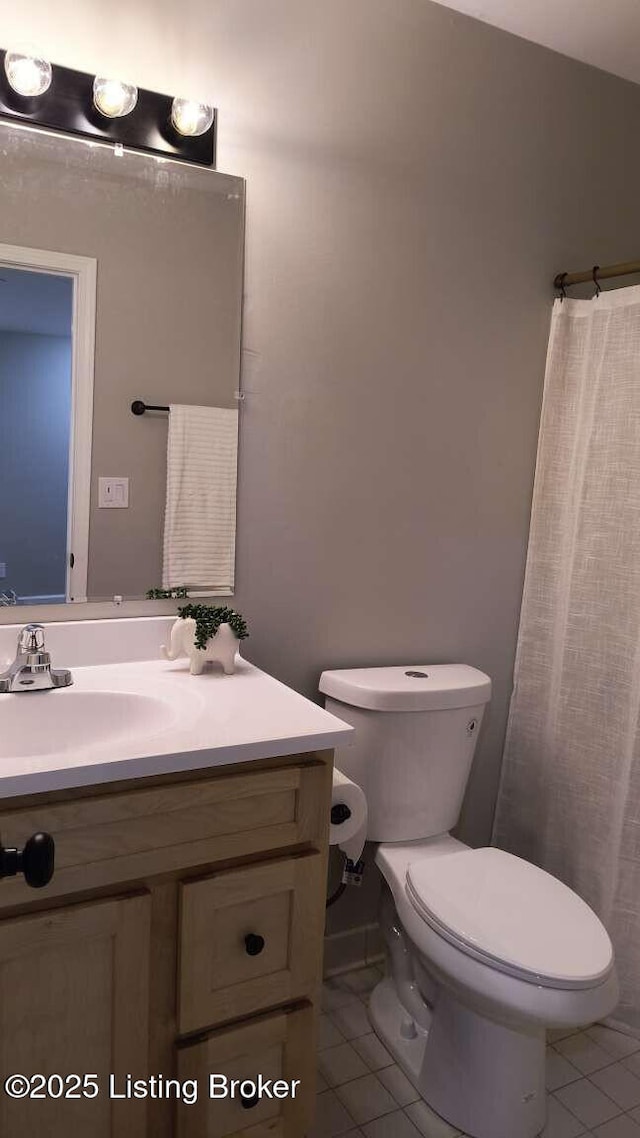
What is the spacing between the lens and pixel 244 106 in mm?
1577

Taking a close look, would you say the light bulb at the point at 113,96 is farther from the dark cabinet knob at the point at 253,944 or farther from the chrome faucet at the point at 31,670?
the dark cabinet knob at the point at 253,944

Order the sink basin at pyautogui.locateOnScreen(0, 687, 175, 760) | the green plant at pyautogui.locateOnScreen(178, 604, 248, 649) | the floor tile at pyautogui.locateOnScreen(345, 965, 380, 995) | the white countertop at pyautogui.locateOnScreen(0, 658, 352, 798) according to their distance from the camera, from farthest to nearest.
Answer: the floor tile at pyautogui.locateOnScreen(345, 965, 380, 995) → the green plant at pyautogui.locateOnScreen(178, 604, 248, 649) → the sink basin at pyautogui.locateOnScreen(0, 687, 175, 760) → the white countertop at pyautogui.locateOnScreen(0, 658, 352, 798)

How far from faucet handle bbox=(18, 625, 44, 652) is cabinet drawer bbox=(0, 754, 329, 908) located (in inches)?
16.0

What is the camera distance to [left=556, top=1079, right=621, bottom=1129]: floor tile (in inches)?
63.0

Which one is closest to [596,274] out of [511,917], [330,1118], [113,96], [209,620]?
[113,96]

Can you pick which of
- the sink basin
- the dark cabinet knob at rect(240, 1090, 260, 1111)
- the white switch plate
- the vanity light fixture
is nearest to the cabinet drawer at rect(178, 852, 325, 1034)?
the dark cabinet knob at rect(240, 1090, 260, 1111)

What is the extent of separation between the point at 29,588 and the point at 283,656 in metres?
0.59

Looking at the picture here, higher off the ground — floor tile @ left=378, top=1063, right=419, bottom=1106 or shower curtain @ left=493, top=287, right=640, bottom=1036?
shower curtain @ left=493, top=287, right=640, bottom=1036

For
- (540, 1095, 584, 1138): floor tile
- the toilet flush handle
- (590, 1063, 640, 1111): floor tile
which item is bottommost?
(540, 1095, 584, 1138): floor tile

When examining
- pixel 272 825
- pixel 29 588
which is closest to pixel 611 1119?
pixel 272 825

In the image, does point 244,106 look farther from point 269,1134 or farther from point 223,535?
point 269,1134

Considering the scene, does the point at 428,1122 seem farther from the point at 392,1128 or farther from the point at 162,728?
the point at 162,728

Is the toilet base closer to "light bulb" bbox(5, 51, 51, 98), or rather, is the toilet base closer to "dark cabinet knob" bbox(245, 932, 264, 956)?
"dark cabinet knob" bbox(245, 932, 264, 956)

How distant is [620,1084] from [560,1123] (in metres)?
0.20
